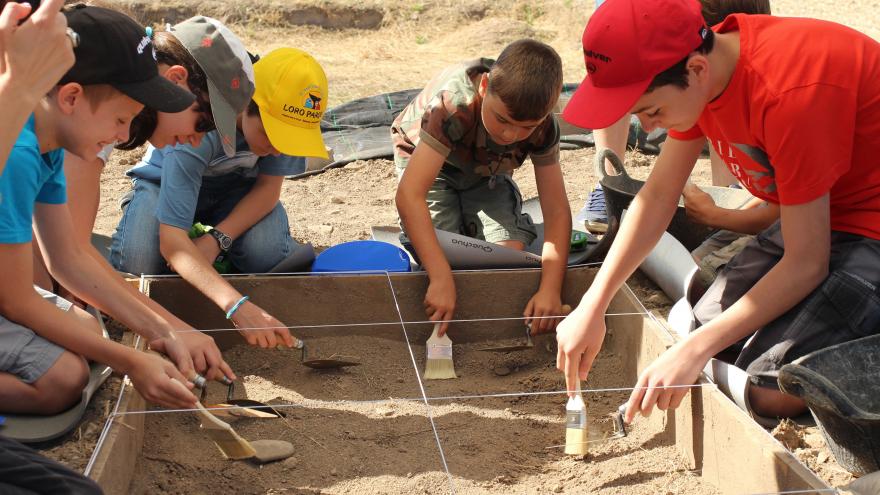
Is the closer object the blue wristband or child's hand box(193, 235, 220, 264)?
the blue wristband

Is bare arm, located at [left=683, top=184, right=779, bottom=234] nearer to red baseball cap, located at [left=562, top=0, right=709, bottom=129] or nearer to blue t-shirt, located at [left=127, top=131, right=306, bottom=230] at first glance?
red baseball cap, located at [left=562, top=0, right=709, bottom=129]

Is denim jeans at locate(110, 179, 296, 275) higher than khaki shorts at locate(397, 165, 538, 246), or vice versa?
denim jeans at locate(110, 179, 296, 275)

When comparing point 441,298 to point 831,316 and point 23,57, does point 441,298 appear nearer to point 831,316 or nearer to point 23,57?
point 831,316

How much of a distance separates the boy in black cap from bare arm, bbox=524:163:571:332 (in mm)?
1164

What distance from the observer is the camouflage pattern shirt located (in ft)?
10.2

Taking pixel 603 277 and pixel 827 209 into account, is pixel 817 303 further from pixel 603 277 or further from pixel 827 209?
pixel 603 277

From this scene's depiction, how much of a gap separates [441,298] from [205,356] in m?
0.81

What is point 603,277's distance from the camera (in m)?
2.45

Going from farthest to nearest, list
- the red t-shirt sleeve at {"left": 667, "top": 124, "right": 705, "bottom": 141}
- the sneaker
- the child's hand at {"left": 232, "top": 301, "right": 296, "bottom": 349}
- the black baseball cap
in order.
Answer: the sneaker → the child's hand at {"left": 232, "top": 301, "right": 296, "bottom": 349} → the red t-shirt sleeve at {"left": 667, "top": 124, "right": 705, "bottom": 141} → the black baseball cap

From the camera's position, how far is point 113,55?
77.6 inches

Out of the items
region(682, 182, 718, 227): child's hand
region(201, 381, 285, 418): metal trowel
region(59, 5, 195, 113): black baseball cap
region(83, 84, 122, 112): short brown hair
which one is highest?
region(59, 5, 195, 113): black baseball cap

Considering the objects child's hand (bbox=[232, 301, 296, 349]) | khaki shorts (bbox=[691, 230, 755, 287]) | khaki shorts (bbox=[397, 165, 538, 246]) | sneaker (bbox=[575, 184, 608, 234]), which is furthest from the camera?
sneaker (bbox=[575, 184, 608, 234])

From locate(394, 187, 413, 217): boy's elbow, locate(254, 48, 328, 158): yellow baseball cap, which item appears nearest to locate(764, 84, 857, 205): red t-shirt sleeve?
locate(394, 187, 413, 217): boy's elbow

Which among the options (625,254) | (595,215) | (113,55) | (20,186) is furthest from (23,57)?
(595,215)
